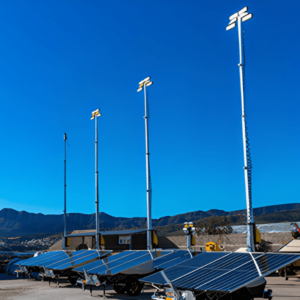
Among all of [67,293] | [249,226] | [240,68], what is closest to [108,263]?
[67,293]

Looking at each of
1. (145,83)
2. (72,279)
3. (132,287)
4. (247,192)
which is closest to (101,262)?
(132,287)

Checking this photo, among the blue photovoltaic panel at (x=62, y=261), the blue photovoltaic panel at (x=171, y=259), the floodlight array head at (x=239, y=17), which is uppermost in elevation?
the floodlight array head at (x=239, y=17)

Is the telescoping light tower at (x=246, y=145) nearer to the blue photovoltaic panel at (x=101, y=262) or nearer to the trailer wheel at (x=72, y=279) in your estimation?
the blue photovoltaic panel at (x=101, y=262)

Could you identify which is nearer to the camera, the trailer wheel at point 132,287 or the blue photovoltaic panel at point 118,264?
the blue photovoltaic panel at point 118,264

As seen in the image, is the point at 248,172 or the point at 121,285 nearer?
the point at 248,172

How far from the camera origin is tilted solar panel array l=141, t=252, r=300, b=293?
1104cm

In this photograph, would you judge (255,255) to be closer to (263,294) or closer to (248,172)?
(263,294)

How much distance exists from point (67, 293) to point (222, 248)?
18300 millimetres

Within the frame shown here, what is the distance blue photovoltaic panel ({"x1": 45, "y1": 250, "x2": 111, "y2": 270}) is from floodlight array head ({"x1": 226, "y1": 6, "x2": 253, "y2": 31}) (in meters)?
14.8

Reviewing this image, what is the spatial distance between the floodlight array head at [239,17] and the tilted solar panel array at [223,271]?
10428mm

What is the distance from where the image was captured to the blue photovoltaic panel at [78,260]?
2231 centimetres

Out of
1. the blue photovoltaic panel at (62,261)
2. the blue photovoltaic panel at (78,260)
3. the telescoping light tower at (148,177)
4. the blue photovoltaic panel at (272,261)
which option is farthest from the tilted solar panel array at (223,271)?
the blue photovoltaic panel at (62,261)

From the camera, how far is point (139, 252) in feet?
66.3

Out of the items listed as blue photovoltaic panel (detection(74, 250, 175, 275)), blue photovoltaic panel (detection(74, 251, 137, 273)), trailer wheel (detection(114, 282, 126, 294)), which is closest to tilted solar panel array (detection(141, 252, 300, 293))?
blue photovoltaic panel (detection(74, 250, 175, 275))
